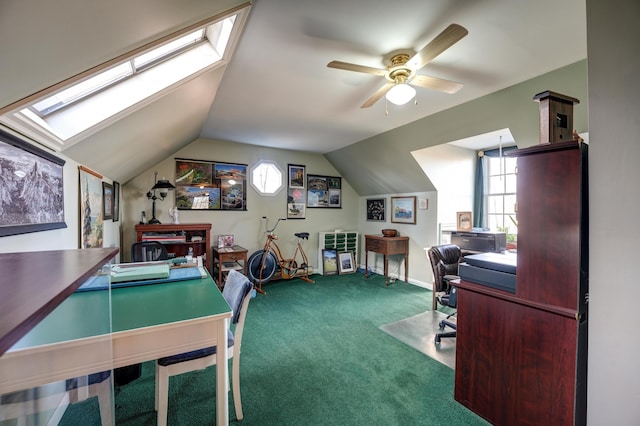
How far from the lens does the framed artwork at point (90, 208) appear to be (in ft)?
6.75

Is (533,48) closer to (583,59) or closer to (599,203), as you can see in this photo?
(583,59)

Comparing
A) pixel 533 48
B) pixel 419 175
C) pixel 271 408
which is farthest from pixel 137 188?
pixel 533 48

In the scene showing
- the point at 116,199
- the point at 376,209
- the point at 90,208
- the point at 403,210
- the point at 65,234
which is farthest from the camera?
the point at 376,209

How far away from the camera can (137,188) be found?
161 inches

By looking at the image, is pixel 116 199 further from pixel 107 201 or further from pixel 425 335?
pixel 425 335

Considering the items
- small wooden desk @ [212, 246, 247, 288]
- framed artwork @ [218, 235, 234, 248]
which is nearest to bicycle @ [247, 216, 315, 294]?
small wooden desk @ [212, 246, 247, 288]

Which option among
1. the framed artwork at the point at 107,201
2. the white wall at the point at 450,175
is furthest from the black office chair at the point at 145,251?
the white wall at the point at 450,175

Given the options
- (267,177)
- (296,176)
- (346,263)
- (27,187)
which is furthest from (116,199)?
(346,263)

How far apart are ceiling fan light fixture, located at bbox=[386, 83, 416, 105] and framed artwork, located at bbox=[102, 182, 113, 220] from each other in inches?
115

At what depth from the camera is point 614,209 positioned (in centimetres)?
105

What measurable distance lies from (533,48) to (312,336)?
3.10 meters

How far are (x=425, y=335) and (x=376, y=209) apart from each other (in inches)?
124

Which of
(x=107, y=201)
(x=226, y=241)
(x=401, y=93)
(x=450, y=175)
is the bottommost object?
(x=226, y=241)

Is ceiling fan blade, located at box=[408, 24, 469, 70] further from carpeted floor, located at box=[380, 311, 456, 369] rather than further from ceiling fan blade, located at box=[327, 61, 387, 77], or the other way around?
carpeted floor, located at box=[380, 311, 456, 369]
